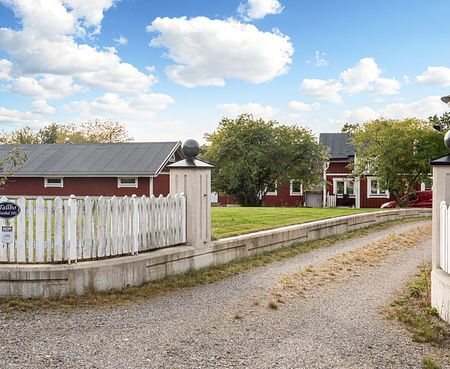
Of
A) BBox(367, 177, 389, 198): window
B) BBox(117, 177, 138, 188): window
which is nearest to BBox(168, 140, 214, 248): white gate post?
BBox(117, 177, 138, 188): window

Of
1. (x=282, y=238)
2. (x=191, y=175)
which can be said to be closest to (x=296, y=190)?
(x=282, y=238)

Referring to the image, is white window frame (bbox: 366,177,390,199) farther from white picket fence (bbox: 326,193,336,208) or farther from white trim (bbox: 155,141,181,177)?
white trim (bbox: 155,141,181,177)

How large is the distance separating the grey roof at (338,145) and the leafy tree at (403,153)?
30.3ft

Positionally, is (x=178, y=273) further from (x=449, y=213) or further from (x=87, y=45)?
(x=87, y=45)

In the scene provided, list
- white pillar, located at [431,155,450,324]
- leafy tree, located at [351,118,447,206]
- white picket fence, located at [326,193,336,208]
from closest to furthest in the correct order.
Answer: white pillar, located at [431,155,450,324] → leafy tree, located at [351,118,447,206] → white picket fence, located at [326,193,336,208]

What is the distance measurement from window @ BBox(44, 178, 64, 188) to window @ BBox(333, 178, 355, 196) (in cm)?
2104

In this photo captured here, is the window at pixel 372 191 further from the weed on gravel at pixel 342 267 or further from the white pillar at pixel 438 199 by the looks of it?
the white pillar at pixel 438 199

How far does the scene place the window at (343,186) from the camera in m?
38.8

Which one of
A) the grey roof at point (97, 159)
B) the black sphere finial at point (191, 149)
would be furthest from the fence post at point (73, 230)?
the grey roof at point (97, 159)

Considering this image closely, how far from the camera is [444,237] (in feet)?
20.4

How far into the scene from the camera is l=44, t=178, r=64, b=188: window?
30.8 metres

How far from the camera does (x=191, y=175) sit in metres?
8.77

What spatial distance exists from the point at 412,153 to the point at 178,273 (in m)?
24.0

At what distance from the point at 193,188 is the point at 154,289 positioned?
222 cm
